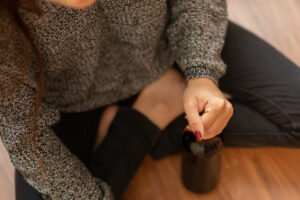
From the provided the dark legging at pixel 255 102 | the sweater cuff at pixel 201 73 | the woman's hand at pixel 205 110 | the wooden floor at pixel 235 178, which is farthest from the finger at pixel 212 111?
the wooden floor at pixel 235 178

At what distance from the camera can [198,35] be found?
79 centimetres

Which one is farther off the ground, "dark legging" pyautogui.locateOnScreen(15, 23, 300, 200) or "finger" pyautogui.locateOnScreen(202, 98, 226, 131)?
"finger" pyautogui.locateOnScreen(202, 98, 226, 131)

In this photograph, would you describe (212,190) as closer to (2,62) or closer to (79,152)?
(79,152)

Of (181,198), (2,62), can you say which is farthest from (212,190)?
(2,62)

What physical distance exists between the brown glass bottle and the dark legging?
0.29 feet

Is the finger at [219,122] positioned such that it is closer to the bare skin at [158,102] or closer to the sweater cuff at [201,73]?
the sweater cuff at [201,73]

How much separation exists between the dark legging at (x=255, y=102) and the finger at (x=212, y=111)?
0.71 feet

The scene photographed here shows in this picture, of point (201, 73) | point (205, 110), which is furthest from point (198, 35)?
point (205, 110)

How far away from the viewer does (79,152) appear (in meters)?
0.91

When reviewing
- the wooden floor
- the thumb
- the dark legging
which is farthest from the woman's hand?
the wooden floor

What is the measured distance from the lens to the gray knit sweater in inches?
26.5

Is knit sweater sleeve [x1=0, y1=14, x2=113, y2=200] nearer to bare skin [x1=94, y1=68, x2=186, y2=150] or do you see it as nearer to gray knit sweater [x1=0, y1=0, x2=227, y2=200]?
gray knit sweater [x1=0, y1=0, x2=227, y2=200]

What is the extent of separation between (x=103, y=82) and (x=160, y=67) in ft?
0.52

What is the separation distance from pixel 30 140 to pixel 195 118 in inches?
14.0
